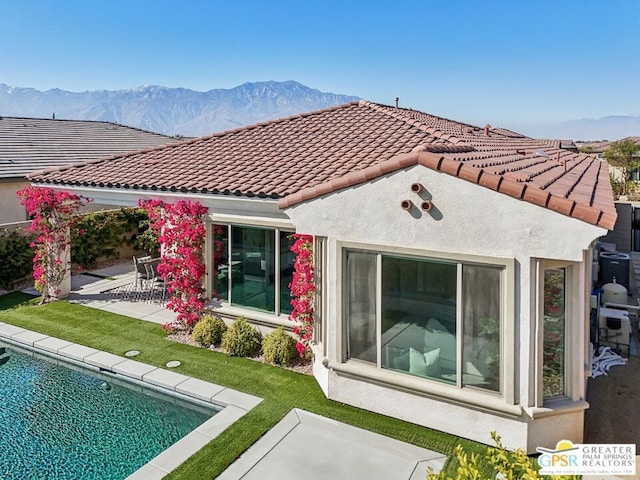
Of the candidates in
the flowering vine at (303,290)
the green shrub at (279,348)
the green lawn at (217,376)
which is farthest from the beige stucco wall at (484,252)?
the green shrub at (279,348)

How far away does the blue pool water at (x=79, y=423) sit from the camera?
946cm

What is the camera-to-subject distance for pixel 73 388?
12859mm

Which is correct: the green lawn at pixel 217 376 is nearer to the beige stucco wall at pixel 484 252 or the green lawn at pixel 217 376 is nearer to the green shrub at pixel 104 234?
the beige stucco wall at pixel 484 252

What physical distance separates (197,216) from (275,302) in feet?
13.4

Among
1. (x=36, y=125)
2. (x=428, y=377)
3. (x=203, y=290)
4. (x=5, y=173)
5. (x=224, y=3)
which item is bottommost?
(x=428, y=377)

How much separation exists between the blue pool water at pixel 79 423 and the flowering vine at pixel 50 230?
21.9 ft

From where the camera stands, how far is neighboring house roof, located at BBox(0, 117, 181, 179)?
28984 millimetres

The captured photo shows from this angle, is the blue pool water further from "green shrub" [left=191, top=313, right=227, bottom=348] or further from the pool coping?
"green shrub" [left=191, top=313, right=227, bottom=348]

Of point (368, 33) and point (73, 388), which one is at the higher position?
point (368, 33)

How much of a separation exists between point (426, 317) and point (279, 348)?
17.2ft

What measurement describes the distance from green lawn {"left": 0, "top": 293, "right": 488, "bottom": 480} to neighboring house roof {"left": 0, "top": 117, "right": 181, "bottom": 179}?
1223cm

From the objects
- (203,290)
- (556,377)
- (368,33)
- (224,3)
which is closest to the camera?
(556,377)

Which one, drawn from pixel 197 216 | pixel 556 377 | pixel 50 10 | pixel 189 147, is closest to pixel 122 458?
pixel 197 216

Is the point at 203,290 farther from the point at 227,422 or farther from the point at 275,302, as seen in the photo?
the point at 227,422
